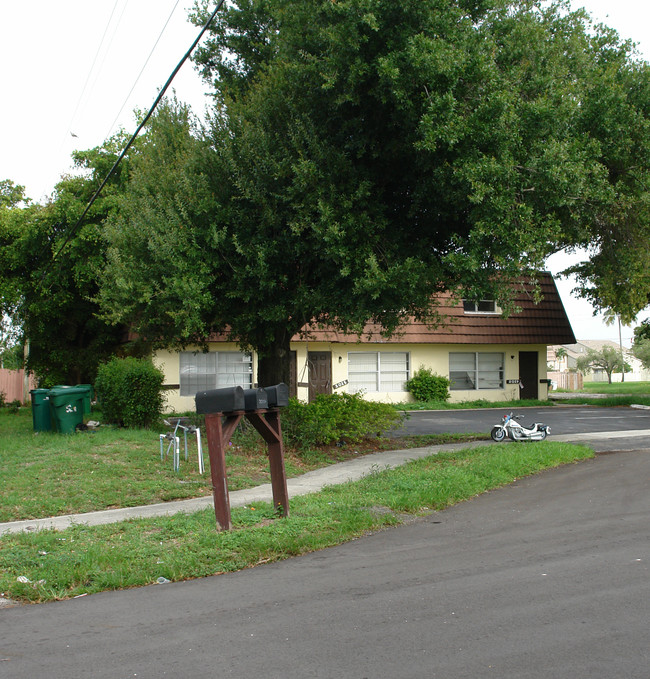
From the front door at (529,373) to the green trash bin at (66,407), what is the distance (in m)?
19.9

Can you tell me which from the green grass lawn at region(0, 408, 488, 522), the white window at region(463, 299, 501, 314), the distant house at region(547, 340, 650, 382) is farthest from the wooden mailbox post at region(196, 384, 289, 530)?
the distant house at region(547, 340, 650, 382)

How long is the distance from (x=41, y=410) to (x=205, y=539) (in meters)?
10.2

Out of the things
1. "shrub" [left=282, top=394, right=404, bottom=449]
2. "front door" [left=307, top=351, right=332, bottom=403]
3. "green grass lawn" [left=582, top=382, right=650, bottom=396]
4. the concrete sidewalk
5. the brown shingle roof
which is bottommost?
"green grass lawn" [left=582, top=382, right=650, bottom=396]

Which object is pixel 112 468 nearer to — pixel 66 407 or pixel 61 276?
pixel 66 407

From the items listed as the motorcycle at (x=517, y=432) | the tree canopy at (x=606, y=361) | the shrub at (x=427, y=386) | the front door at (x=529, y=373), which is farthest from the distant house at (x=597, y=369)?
the motorcycle at (x=517, y=432)

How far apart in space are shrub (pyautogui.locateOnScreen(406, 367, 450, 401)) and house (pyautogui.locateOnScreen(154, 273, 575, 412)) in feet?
1.37

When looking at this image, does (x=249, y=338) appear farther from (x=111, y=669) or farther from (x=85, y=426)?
(x=111, y=669)

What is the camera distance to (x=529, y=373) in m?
30.0

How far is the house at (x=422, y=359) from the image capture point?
2458cm

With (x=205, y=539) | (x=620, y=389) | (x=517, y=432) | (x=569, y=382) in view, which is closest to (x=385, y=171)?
(x=517, y=432)

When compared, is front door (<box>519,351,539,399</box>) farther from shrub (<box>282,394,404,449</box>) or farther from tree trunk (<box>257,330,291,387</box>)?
tree trunk (<box>257,330,291,387</box>)

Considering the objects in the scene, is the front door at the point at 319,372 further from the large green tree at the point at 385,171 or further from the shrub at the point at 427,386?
the large green tree at the point at 385,171

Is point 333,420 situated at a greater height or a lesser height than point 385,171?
lesser

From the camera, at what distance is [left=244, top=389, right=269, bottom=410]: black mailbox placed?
24.6 ft
